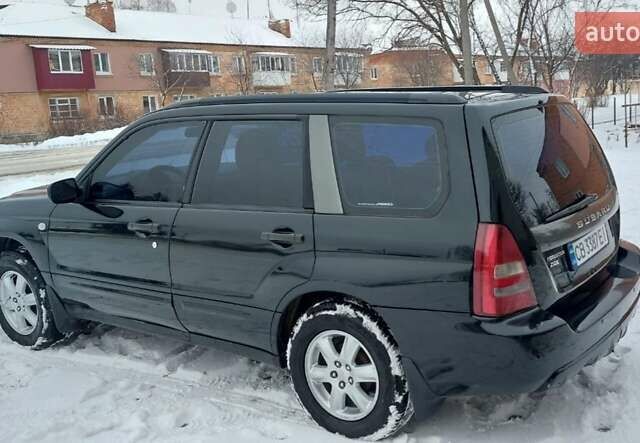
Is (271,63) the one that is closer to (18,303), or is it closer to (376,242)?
(18,303)

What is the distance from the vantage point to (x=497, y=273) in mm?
2674

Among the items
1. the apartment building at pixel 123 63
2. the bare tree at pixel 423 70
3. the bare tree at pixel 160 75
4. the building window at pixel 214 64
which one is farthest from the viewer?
the building window at pixel 214 64

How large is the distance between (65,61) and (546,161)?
42.7 metres

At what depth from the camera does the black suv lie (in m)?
2.74

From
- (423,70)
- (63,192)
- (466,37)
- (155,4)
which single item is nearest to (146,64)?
(423,70)

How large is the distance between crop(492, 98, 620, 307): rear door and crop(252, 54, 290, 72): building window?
48.3m

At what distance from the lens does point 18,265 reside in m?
4.59

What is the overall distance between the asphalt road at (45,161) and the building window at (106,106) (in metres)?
16.3

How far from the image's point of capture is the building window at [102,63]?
42938 mm

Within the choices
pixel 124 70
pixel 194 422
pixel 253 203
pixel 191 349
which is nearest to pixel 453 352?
pixel 253 203

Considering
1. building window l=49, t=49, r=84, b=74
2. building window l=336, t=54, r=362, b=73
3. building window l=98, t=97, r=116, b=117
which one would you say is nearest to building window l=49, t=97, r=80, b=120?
building window l=98, t=97, r=116, b=117

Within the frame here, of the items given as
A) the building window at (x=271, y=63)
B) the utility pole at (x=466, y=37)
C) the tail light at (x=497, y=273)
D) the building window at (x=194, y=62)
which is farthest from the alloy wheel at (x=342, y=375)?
the building window at (x=271, y=63)

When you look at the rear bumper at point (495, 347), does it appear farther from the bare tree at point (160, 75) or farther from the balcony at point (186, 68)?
the balcony at point (186, 68)

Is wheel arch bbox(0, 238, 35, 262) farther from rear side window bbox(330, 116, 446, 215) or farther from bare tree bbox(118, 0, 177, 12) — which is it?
bare tree bbox(118, 0, 177, 12)
